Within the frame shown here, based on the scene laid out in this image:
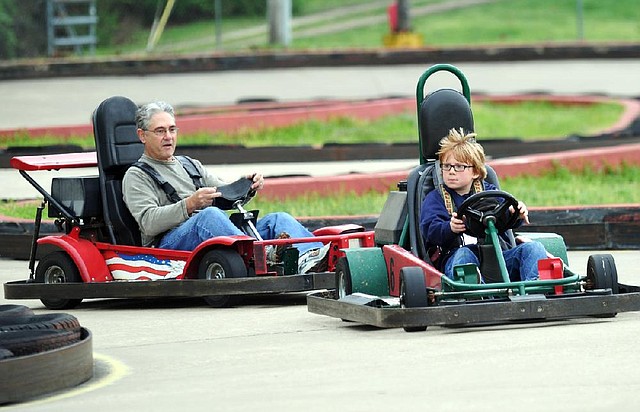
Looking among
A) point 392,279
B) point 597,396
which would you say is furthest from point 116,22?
point 597,396

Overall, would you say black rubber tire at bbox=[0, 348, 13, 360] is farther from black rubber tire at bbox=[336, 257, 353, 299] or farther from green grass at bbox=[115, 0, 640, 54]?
green grass at bbox=[115, 0, 640, 54]

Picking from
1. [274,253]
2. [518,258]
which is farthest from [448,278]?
[274,253]

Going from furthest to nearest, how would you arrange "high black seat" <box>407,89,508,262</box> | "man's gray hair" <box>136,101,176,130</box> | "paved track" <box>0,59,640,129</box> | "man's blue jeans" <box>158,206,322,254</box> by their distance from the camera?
"paved track" <box>0,59,640,129</box> < "man's gray hair" <box>136,101,176,130</box> < "man's blue jeans" <box>158,206,322,254</box> < "high black seat" <box>407,89,508,262</box>

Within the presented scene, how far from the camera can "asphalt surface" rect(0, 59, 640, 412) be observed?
541cm

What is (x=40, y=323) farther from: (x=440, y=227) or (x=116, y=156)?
(x=116, y=156)

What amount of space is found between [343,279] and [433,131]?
33.8 inches

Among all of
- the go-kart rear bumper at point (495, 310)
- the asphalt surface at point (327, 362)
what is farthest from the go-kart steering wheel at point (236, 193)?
the go-kart rear bumper at point (495, 310)

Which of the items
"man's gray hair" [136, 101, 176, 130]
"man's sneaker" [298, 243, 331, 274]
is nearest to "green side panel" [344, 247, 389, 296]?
"man's sneaker" [298, 243, 331, 274]

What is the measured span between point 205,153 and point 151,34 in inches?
684

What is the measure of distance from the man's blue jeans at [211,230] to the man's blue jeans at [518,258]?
1.47 m

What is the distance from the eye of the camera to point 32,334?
5898mm

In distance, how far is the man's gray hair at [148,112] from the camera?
845 centimetres

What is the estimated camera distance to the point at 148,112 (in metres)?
8.45

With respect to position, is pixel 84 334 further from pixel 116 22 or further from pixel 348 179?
pixel 116 22
